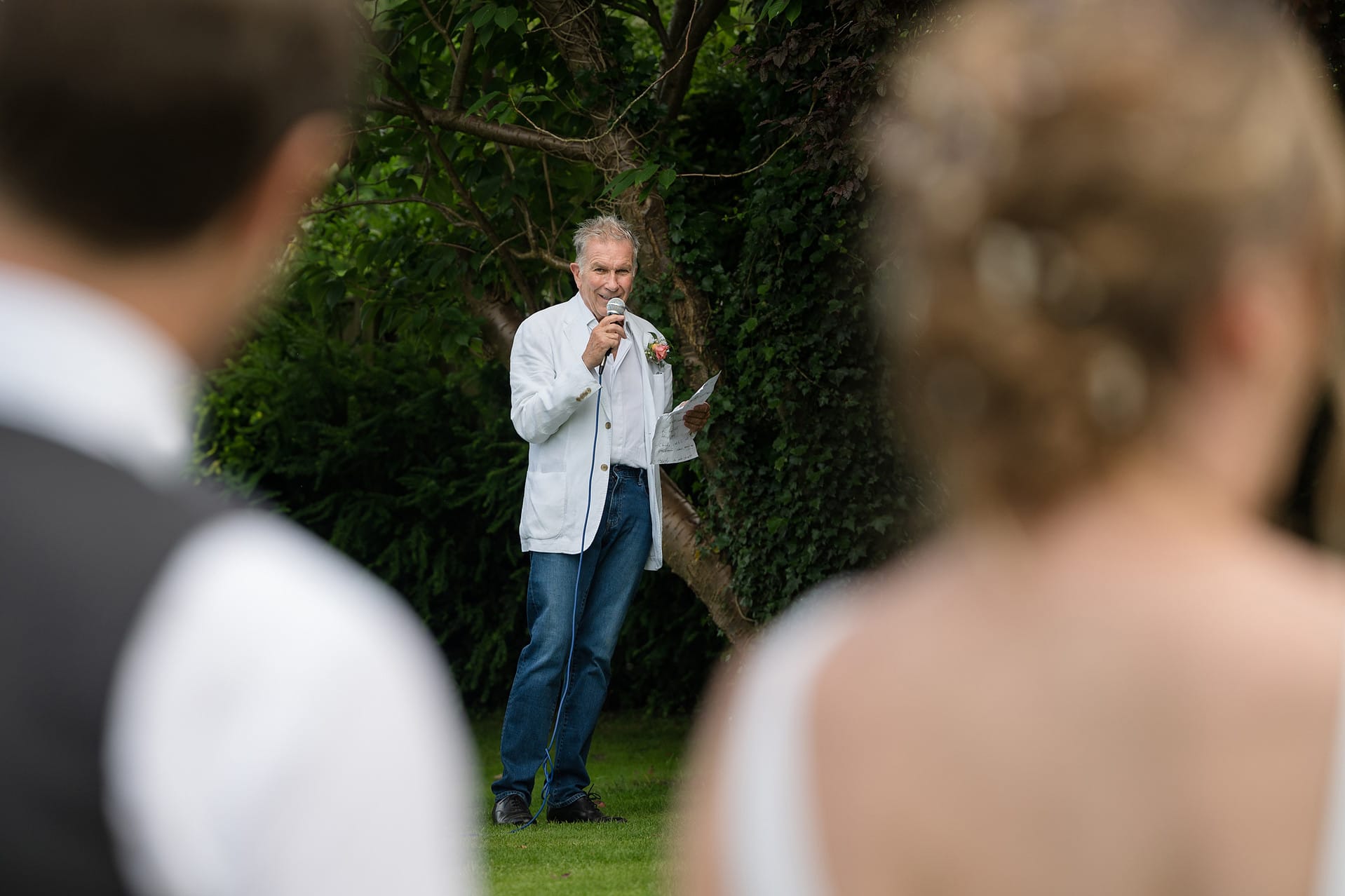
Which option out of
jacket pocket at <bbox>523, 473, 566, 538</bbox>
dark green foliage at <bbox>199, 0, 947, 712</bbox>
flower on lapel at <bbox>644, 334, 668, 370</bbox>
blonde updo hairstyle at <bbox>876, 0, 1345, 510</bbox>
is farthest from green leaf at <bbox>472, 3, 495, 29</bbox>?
blonde updo hairstyle at <bbox>876, 0, 1345, 510</bbox>

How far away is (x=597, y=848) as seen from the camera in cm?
512

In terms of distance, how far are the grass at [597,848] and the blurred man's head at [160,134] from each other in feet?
12.1

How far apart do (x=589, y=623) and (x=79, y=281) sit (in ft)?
16.7

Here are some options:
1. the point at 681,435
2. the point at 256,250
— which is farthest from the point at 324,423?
the point at 256,250

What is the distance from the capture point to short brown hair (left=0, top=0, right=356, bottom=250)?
88cm

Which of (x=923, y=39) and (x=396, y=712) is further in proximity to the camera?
(x=923, y=39)

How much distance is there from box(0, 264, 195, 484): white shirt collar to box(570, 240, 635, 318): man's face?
4.99m

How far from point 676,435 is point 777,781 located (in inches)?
203

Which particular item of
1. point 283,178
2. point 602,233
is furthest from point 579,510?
point 283,178

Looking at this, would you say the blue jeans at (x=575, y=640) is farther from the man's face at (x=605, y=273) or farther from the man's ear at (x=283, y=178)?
the man's ear at (x=283, y=178)

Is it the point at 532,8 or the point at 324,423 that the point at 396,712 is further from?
the point at 324,423

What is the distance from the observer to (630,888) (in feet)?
14.5

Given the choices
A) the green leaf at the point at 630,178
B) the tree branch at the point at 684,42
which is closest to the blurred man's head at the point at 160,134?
the green leaf at the point at 630,178

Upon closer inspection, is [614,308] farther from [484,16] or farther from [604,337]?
[484,16]
